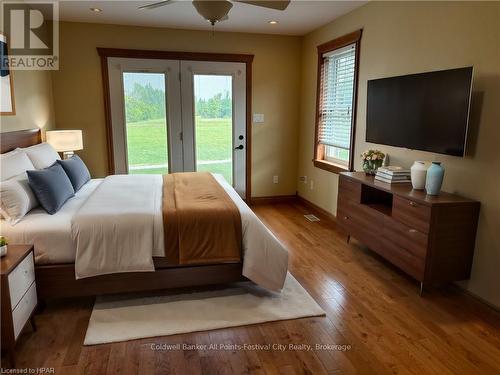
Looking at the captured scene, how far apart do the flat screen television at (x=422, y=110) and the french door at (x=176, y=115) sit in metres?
2.23

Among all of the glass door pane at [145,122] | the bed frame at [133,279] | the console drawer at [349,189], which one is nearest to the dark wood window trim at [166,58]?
the glass door pane at [145,122]

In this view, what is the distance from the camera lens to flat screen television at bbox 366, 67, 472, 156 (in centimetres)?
262

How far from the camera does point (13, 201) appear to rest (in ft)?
8.11

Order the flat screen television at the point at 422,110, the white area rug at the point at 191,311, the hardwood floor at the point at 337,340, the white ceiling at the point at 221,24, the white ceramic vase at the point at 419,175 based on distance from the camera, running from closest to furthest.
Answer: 1. the hardwood floor at the point at 337,340
2. the white area rug at the point at 191,311
3. the flat screen television at the point at 422,110
4. the white ceramic vase at the point at 419,175
5. the white ceiling at the point at 221,24

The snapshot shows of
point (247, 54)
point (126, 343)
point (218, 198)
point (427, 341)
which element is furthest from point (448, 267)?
point (247, 54)

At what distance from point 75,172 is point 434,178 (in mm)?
3161

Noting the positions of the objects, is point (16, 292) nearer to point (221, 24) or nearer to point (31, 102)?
point (31, 102)

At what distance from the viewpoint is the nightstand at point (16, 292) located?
1892mm

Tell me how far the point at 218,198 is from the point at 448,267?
1.83 m

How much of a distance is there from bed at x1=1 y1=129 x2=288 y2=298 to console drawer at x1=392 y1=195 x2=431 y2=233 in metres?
1.00

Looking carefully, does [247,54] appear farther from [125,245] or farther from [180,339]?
[180,339]

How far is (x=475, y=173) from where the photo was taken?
2.67 meters

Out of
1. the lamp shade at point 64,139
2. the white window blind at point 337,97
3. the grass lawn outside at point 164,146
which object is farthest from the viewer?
the grass lawn outside at point 164,146

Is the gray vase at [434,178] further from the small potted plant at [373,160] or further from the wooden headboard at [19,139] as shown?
the wooden headboard at [19,139]
